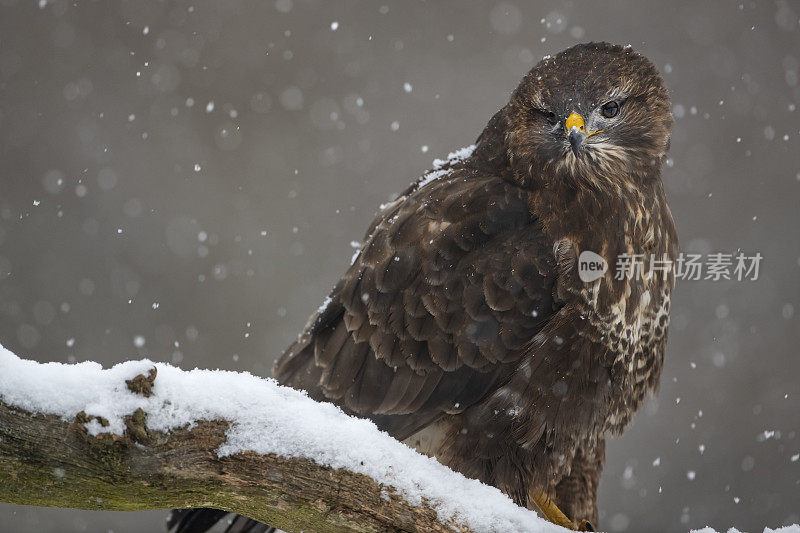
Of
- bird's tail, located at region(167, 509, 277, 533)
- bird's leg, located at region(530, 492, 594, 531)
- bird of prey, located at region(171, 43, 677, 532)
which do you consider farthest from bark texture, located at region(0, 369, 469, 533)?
bird's tail, located at region(167, 509, 277, 533)

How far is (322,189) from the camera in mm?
8062

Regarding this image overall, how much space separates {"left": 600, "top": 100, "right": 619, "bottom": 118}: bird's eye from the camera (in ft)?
11.1

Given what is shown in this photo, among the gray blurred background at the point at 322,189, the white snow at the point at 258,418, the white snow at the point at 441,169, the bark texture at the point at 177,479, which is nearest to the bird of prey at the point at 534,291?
the white snow at the point at 441,169

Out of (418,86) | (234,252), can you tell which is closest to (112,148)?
(234,252)

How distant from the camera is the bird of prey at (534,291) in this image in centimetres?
332

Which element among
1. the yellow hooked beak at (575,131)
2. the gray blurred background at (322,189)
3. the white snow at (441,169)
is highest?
the gray blurred background at (322,189)

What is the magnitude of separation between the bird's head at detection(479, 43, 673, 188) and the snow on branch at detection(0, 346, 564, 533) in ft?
4.47

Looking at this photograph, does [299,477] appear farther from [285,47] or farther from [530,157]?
[285,47]

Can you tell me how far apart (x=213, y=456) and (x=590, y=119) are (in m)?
1.96

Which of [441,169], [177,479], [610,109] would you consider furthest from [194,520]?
[610,109]

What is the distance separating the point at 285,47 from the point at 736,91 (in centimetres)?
443

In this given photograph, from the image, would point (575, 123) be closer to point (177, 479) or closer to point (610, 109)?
point (610, 109)

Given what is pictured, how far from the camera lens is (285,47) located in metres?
8.33

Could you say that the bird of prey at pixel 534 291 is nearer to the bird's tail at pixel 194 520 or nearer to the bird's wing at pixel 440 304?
the bird's wing at pixel 440 304
